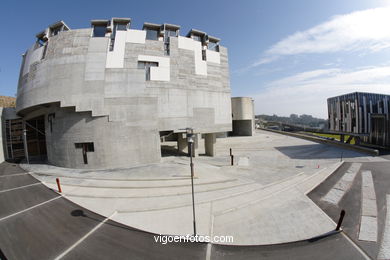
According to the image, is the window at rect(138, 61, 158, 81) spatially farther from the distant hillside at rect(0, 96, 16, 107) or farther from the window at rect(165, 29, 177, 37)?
the distant hillside at rect(0, 96, 16, 107)

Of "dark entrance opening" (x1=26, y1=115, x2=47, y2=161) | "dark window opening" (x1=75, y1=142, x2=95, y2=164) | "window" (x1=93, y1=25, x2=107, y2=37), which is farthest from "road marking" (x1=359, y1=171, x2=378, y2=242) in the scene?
"dark entrance opening" (x1=26, y1=115, x2=47, y2=161)

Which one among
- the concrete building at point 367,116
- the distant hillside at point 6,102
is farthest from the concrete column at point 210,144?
the distant hillside at point 6,102

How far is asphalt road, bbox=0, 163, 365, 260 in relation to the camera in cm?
633

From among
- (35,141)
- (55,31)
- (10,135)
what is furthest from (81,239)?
(10,135)

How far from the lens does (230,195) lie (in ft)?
36.6

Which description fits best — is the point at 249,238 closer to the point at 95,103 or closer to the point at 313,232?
the point at 313,232

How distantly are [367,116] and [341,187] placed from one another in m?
23.8

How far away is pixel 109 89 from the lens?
1744 cm

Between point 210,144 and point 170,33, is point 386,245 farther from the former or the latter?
point 170,33

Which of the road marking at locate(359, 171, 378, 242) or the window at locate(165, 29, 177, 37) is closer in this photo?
the road marking at locate(359, 171, 378, 242)

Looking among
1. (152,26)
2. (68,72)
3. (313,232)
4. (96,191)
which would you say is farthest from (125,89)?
(313,232)

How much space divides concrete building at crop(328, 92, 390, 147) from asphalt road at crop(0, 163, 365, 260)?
29985mm

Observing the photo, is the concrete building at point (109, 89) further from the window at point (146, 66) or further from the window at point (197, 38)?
the window at point (197, 38)

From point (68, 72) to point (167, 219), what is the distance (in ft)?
67.4
